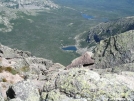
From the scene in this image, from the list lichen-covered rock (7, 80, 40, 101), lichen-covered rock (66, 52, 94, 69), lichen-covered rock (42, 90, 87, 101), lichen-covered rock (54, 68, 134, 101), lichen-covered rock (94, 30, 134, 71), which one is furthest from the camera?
lichen-covered rock (66, 52, 94, 69)

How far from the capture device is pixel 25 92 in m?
28.8

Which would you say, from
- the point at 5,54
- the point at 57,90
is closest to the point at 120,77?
the point at 57,90

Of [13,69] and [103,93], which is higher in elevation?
[103,93]

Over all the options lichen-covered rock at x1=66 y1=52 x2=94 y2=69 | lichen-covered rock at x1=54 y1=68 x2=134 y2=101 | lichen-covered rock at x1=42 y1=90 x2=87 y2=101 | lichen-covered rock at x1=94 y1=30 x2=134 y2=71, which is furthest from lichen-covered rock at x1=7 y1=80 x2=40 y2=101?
lichen-covered rock at x1=94 y1=30 x2=134 y2=71

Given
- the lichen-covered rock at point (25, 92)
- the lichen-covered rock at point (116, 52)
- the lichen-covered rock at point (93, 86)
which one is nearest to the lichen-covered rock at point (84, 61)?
the lichen-covered rock at point (116, 52)

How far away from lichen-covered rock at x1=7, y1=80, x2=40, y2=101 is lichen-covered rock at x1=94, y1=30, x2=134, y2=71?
51.6ft

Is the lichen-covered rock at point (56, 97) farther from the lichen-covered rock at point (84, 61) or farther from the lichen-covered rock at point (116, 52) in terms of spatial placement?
the lichen-covered rock at point (84, 61)

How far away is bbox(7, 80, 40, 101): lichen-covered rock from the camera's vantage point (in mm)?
28153

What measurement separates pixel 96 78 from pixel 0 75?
70.0ft

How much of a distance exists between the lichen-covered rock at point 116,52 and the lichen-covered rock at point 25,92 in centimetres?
1573

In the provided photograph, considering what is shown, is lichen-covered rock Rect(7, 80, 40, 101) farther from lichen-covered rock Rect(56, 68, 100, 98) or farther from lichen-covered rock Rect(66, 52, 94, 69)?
lichen-covered rock Rect(66, 52, 94, 69)

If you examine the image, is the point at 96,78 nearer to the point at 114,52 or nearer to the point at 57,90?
the point at 57,90

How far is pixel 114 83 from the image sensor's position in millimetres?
26484

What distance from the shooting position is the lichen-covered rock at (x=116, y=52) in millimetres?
40000
